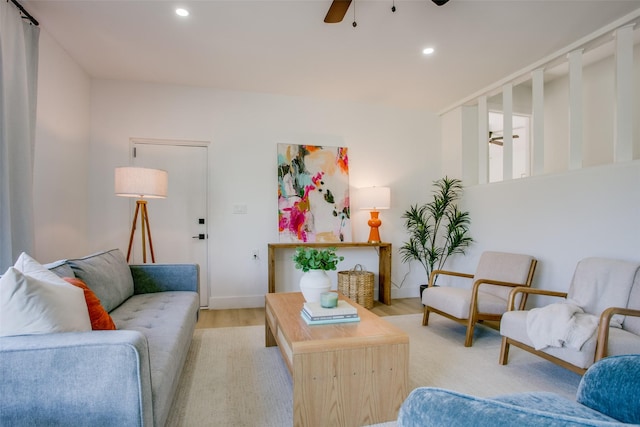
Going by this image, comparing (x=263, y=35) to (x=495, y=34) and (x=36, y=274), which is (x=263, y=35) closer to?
(x=495, y=34)

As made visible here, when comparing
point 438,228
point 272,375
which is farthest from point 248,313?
point 438,228

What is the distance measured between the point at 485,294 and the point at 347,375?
2030 millimetres

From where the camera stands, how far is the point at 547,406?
1.10 m

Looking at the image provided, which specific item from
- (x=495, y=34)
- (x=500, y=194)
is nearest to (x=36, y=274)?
(x=495, y=34)

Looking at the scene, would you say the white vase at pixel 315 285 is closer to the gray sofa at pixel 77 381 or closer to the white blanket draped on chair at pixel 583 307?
the gray sofa at pixel 77 381

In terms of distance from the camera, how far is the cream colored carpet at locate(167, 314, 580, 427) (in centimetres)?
183

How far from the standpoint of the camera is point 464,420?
0.56 metres

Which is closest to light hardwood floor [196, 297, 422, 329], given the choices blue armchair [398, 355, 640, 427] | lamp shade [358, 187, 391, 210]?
lamp shade [358, 187, 391, 210]

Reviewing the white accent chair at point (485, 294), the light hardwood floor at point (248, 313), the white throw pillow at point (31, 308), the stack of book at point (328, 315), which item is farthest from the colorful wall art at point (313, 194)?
the white throw pillow at point (31, 308)

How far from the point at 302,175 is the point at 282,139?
0.52 metres

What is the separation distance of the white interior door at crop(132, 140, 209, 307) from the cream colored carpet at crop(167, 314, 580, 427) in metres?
1.16

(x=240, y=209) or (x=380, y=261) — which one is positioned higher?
(x=240, y=209)

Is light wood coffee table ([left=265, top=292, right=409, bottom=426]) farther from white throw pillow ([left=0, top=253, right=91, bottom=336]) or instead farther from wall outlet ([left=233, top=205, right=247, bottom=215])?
wall outlet ([left=233, top=205, right=247, bottom=215])

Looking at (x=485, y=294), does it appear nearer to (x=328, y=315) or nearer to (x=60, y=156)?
(x=328, y=315)
